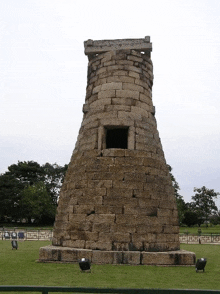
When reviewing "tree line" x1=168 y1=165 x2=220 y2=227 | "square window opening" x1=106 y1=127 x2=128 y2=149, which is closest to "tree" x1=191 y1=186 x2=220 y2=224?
"tree line" x1=168 y1=165 x2=220 y2=227

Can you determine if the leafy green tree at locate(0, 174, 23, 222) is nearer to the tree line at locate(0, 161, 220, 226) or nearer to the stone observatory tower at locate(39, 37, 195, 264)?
the tree line at locate(0, 161, 220, 226)

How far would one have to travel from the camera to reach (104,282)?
6.15 meters

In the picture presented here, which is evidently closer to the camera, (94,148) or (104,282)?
(104,282)

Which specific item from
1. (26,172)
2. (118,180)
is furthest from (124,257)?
(26,172)

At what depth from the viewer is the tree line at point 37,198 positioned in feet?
117

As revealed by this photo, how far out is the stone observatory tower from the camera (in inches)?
334

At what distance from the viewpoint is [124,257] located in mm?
8117

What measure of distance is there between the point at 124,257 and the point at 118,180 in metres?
2.19

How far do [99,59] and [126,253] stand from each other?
6867mm

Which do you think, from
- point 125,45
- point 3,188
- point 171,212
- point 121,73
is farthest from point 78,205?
point 3,188

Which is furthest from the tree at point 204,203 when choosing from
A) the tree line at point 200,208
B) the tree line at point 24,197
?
the tree line at point 24,197

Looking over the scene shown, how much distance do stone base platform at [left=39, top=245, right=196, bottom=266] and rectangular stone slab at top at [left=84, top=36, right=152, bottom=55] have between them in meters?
7.01

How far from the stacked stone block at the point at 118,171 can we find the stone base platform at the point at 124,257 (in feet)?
0.83

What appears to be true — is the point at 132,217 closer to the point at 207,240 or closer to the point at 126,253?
the point at 126,253
